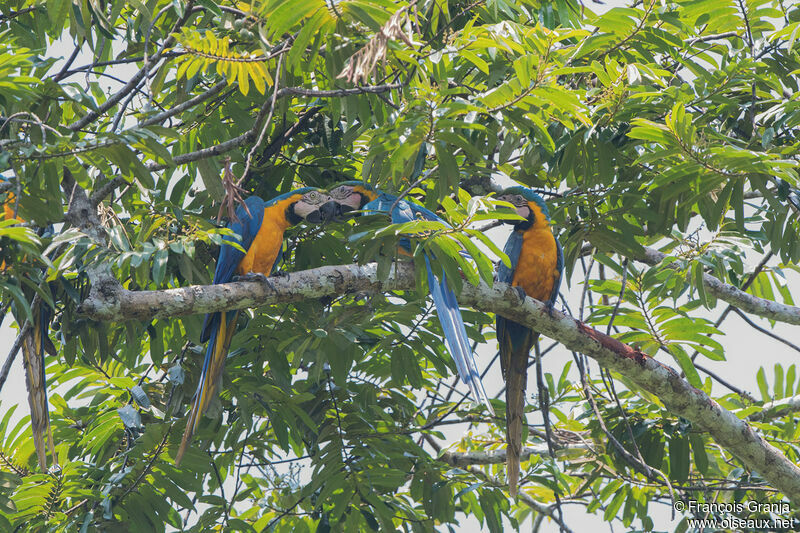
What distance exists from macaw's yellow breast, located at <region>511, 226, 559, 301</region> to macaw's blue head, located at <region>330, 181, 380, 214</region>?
73cm

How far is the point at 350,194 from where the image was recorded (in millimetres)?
3645

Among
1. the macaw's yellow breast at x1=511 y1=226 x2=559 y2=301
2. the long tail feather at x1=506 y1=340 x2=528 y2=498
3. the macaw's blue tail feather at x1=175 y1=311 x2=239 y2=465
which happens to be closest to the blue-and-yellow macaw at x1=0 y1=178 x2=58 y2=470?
the macaw's blue tail feather at x1=175 y1=311 x2=239 y2=465

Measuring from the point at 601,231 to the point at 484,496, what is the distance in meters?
1.30

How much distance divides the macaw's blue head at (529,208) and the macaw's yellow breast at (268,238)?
1.00 m

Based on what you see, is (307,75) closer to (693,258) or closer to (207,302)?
(207,302)

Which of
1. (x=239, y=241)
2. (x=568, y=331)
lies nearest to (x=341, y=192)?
(x=239, y=241)

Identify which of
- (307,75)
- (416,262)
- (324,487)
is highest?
(307,75)

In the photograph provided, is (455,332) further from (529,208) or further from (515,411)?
(529,208)

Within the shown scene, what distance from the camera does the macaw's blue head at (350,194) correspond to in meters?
3.59

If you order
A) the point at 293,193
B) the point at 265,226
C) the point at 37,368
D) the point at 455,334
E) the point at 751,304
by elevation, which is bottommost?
the point at 37,368

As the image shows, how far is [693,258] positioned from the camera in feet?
10.4


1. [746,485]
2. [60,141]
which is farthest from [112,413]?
[746,485]

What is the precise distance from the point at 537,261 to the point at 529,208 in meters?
0.25

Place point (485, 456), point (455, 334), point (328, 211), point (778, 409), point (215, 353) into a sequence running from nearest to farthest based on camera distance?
1. point (455, 334)
2. point (215, 353)
3. point (328, 211)
4. point (778, 409)
5. point (485, 456)
